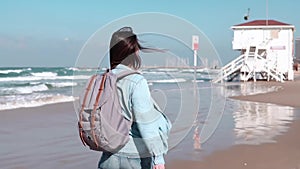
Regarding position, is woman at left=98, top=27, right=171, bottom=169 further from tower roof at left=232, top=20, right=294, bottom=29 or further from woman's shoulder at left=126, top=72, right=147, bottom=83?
tower roof at left=232, top=20, right=294, bottom=29

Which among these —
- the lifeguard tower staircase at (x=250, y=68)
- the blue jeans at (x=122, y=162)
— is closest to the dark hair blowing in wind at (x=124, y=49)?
the blue jeans at (x=122, y=162)

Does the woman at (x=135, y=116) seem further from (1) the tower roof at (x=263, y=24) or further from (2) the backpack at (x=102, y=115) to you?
(1) the tower roof at (x=263, y=24)

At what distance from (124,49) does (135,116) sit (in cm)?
45

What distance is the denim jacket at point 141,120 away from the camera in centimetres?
251

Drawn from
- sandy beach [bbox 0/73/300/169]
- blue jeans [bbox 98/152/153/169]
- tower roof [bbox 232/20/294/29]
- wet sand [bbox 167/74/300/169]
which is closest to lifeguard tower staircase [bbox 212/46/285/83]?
tower roof [bbox 232/20/294/29]

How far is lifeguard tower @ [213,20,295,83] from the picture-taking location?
3412cm

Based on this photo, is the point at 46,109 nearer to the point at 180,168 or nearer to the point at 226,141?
the point at 226,141

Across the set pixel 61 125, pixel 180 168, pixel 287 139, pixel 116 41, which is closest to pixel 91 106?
pixel 116 41

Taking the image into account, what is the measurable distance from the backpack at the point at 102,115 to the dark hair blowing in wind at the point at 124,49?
18cm

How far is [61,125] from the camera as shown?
33.6 feet

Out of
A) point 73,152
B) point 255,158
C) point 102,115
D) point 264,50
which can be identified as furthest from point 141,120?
point 264,50

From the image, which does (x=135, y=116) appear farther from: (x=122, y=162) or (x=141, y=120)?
(x=122, y=162)

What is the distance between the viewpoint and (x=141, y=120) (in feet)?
8.33

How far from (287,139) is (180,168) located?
3.07 m
